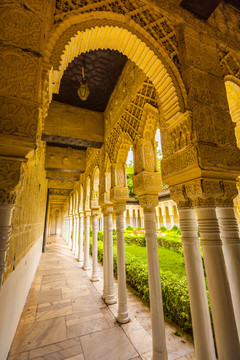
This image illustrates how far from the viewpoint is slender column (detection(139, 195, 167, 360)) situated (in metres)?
2.57

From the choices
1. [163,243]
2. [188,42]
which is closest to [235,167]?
[188,42]

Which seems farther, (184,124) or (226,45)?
(226,45)

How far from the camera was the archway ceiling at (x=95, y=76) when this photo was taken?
3.67m

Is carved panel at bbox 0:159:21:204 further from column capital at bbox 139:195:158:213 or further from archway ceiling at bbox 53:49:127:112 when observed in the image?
archway ceiling at bbox 53:49:127:112

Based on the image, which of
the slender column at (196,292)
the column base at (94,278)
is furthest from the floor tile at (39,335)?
the slender column at (196,292)

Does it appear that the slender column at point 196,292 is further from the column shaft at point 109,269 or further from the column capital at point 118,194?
the column shaft at point 109,269

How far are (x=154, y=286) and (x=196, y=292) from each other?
3.27ft

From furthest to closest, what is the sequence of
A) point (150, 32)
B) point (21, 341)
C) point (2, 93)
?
point (21, 341) → point (150, 32) → point (2, 93)

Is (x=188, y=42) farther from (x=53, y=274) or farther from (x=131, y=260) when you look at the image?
(x=53, y=274)

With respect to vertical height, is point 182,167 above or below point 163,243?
above

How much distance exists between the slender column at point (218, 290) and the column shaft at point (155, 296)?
121 centimetres

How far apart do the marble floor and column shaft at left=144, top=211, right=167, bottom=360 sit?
0.41 m

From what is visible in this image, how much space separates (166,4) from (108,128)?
2912mm

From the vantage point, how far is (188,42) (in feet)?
7.88
